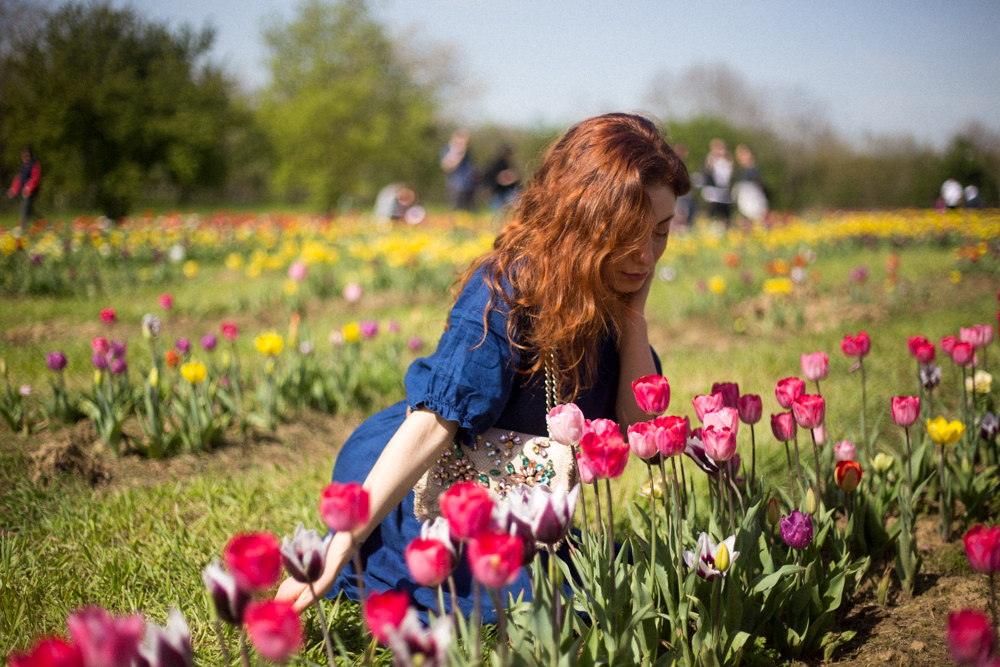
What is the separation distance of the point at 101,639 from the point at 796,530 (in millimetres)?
1274

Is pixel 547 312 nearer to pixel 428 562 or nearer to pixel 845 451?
pixel 428 562

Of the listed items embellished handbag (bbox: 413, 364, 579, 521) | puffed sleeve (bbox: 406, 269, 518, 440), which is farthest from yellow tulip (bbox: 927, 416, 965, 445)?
puffed sleeve (bbox: 406, 269, 518, 440)

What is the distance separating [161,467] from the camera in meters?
2.67

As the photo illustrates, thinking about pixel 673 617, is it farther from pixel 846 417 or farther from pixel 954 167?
pixel 954 167

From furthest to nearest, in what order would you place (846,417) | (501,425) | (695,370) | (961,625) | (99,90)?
(99,90)
(695,370)
(846,417)
(501,425)
(961,625)

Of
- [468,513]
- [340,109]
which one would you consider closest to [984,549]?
[468,513]

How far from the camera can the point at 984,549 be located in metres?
0.94

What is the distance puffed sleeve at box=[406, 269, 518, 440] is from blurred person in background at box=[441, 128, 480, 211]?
1224cm

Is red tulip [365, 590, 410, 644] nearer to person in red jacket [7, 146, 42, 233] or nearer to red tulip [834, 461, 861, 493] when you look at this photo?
red tulip [834, 461, 861, 493]

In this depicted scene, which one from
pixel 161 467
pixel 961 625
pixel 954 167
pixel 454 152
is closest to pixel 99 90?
pixel 454 152

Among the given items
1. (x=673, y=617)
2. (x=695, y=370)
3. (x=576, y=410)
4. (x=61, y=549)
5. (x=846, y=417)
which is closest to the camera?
(x=576, y=410)

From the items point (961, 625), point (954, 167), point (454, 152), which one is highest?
point (454, 152)

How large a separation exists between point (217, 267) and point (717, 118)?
1810cm

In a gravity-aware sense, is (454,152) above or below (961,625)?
above
